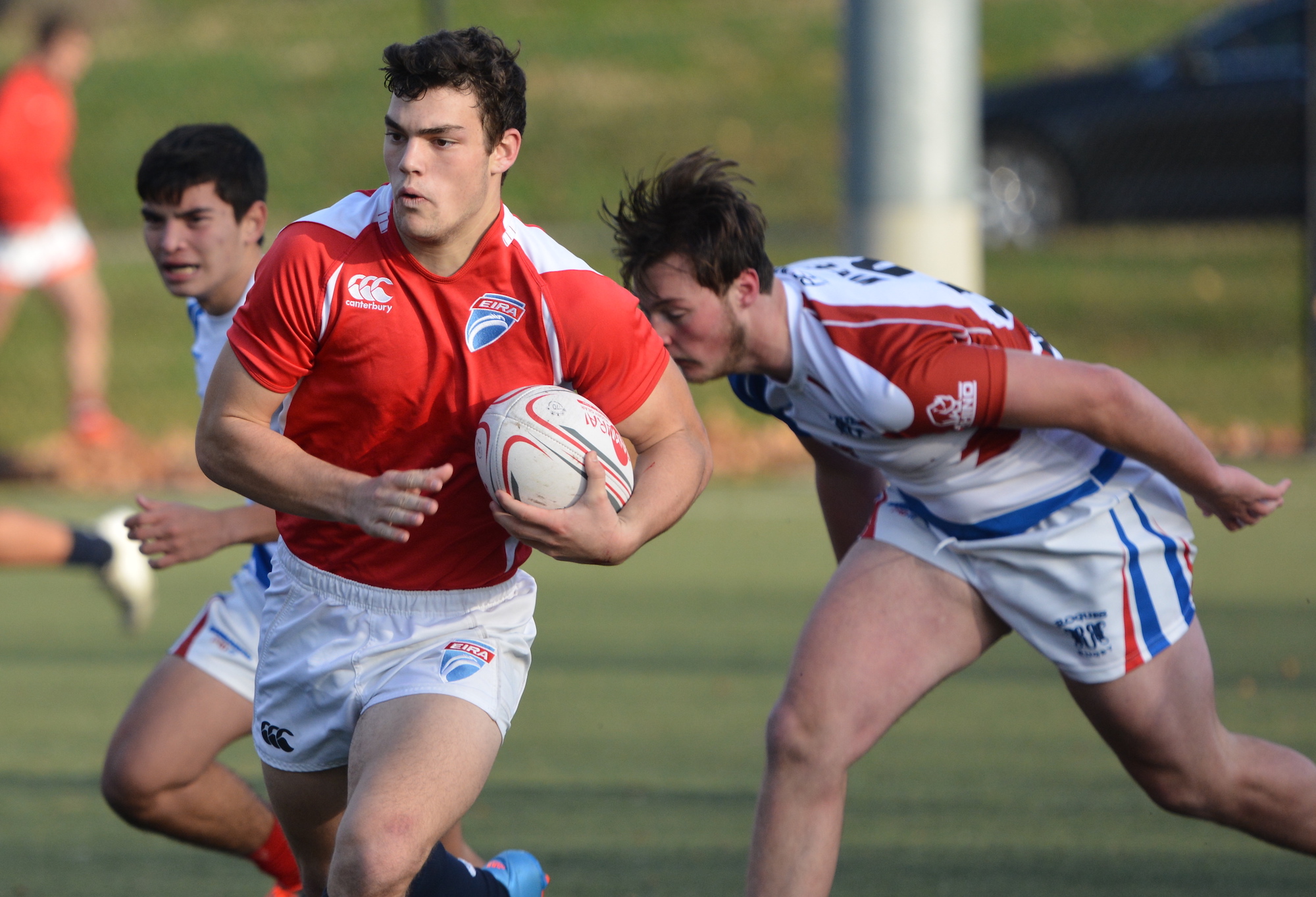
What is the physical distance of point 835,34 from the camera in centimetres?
1930

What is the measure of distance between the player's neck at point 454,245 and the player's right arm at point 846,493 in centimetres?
124

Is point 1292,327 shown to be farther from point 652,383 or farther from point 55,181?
point 652,383

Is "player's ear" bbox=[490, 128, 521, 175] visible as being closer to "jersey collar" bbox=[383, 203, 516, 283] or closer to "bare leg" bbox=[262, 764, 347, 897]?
"jersey collar" bbox=[383, 203, 516, 283]

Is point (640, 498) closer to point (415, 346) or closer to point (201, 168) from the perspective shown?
point (415, 346)

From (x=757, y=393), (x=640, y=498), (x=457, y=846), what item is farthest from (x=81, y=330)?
(x=640, y=498)

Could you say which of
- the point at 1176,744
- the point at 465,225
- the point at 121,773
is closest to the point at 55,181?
the point at 121,773

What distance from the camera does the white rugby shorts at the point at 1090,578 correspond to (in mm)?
3635

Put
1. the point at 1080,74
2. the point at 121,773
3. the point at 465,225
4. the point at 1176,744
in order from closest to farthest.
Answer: the point at 465,225, the point at 1176,744, the point at 121,773, the point at 1080,74

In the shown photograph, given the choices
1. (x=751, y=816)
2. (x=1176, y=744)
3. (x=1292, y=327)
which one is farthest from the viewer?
(x=1292, y=327)

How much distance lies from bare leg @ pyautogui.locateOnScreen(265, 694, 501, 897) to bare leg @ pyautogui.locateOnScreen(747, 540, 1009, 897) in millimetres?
680

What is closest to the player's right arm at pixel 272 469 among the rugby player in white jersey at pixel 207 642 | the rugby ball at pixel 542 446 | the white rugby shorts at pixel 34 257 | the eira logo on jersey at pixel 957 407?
the rugby ball at pixel 542 446

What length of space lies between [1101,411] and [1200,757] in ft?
2.69

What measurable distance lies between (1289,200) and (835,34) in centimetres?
754

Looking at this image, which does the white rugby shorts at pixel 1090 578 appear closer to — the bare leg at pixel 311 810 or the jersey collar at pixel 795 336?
the jersey collar at pixel 795 336
